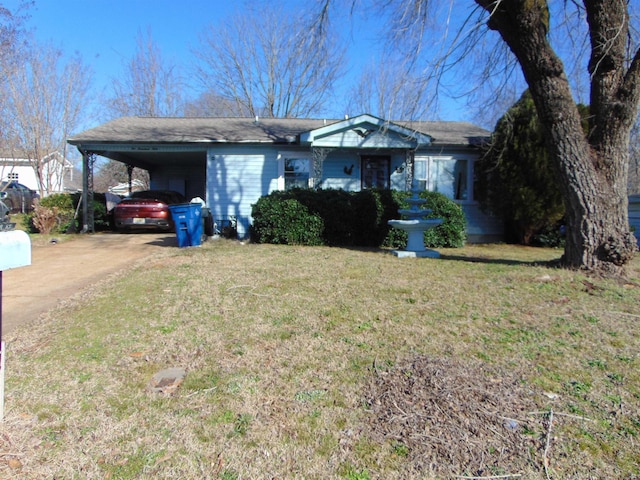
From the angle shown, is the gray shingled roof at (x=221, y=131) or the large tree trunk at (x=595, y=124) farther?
the gray shingled roof at (x=221, y=131)

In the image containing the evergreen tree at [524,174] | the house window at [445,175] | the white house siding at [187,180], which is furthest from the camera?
the white house siding at [187,180]

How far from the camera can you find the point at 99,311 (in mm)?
4777

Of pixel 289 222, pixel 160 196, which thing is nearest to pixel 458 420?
pixel 289 222

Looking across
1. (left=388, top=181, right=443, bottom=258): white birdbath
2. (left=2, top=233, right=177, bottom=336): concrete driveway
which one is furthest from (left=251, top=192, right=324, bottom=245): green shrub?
(left=2, top=233, right=177, bottom=336): concrete driveway

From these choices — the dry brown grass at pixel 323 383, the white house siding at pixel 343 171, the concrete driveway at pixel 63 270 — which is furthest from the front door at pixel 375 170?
the dry brown grass at pixel 323 383

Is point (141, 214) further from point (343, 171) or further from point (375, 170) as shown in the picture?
point (375, 170)

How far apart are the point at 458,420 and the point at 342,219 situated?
829 cm

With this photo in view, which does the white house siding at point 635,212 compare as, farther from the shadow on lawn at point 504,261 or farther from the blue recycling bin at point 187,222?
the blue recycling bin at point 187,222

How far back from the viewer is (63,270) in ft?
24.0

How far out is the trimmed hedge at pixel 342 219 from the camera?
33.9 feet

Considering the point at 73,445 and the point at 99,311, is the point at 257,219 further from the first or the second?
the point at 73,445

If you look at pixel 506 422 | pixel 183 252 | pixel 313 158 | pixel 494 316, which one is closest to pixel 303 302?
pixel 494 316

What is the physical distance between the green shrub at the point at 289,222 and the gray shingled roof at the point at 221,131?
3.02 metres

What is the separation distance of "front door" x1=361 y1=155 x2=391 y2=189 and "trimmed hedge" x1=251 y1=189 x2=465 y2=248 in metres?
2.44
